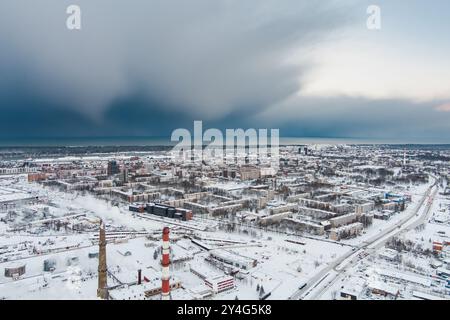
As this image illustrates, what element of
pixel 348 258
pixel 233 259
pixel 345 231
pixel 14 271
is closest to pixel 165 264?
pixel 233 259

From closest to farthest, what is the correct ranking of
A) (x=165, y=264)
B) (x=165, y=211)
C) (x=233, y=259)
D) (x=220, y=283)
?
(x=165, y=264), (x=220, y=283), (x=233, y=259), (x=165, y=211)

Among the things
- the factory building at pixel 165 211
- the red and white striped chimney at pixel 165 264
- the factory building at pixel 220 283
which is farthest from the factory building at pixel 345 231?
the red and white striped chimney at pixel 165 264

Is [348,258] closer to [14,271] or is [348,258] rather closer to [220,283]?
[220,283]

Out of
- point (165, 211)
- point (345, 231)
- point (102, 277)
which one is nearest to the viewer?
point (102, 277)

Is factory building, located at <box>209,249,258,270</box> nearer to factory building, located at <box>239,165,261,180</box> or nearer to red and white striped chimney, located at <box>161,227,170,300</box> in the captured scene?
red and white striped chimney, located at <box>161,227,170,300</box>

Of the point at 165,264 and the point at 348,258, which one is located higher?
the point at 165,264

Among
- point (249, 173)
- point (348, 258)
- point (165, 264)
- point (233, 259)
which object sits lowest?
point (348, 258)

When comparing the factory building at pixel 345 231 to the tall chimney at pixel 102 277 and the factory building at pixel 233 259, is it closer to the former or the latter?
the factory building at pixel 233 259

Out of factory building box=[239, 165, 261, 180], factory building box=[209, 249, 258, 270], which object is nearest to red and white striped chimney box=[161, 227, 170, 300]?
factory building box=[209, 249, 258, 270]
